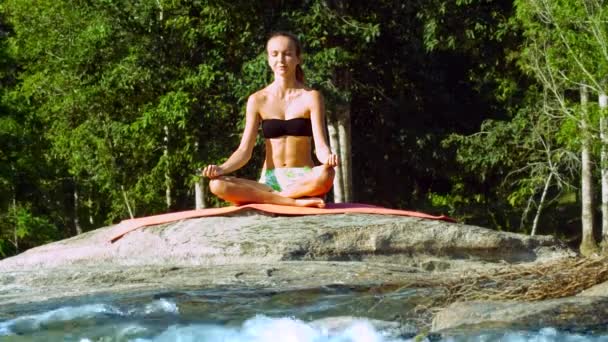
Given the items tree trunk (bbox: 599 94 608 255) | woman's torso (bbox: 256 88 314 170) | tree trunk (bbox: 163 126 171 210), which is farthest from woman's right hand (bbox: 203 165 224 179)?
tree trunk (bbox: 163 126 171 210)

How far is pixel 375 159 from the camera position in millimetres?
28672

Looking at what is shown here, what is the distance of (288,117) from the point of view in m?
11.4

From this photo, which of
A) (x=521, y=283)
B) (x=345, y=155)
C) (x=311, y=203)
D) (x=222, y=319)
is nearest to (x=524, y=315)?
(x=521, y=283)

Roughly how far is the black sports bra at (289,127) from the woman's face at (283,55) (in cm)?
37

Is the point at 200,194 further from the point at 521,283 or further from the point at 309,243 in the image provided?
the point at 521,283

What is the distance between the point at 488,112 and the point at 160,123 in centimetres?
736

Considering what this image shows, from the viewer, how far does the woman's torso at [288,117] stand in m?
11.4

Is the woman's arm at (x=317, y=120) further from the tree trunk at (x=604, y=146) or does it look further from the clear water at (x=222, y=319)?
the tree trunk at (x=604, y=146)

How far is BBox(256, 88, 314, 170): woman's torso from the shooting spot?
11375 mm

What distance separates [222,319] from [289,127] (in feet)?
9.85

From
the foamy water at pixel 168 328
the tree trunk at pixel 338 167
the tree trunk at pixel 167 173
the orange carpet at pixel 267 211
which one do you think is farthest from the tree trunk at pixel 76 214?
the foamy water at pixel 168 328

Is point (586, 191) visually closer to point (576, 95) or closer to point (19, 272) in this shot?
point (576, 95)

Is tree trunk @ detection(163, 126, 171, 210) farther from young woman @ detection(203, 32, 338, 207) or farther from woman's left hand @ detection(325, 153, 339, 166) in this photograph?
woman's left hand @ detection(325, 153, 339, 166)

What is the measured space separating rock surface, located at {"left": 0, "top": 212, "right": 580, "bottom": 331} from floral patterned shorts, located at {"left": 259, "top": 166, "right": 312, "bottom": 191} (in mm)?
579
